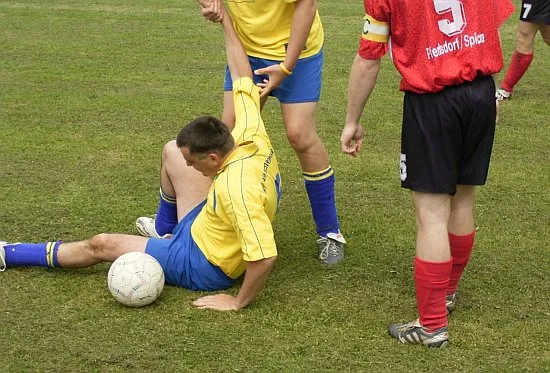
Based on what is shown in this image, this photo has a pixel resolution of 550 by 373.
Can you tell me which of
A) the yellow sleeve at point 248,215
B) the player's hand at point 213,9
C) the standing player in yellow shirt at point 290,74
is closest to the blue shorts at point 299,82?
the standing player in yellow shirt at point 290,74

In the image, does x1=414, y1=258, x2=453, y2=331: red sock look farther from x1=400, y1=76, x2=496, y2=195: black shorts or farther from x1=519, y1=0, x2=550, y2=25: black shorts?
x1=519, y1=0, x2=550, y2=25: black shorts

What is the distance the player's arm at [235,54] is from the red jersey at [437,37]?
124 centimetres

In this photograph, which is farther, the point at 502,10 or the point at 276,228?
the point at 276,228

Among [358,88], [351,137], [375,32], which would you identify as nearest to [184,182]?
[351,137]

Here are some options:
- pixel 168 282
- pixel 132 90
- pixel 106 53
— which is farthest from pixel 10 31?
pixel 168 282

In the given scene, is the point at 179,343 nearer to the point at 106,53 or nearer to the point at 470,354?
the point at 470,354

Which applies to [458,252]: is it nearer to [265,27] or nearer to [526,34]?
[265,27]

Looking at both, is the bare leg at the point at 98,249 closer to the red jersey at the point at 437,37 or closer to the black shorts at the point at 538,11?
the red jersey at the point at 437,37

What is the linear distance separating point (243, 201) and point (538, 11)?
5259 mm

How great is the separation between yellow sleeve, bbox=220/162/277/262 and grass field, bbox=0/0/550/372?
1.22 feet

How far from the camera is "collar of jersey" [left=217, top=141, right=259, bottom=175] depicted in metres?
4.76

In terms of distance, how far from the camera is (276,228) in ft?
19.4

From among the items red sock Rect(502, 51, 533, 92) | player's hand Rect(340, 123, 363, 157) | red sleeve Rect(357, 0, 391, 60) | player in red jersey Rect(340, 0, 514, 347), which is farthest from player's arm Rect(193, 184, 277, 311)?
red sock Rect(502, 51, 533, 92)

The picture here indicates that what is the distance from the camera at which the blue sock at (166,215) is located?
5.45 metres
